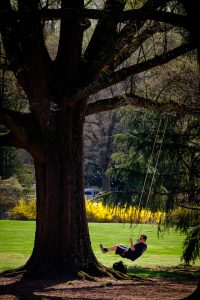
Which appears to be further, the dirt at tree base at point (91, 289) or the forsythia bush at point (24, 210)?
the forsythia bush at point (24, 210)

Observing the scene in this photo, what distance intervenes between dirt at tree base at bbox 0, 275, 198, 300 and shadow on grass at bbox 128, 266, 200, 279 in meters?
1.81

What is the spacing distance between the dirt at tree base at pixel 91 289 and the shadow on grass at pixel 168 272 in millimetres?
1806

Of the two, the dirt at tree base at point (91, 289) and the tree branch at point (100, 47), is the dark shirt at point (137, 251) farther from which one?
the tree branch at point (100, 47)

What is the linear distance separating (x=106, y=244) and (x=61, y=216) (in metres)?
9.83

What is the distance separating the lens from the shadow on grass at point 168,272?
564 inches

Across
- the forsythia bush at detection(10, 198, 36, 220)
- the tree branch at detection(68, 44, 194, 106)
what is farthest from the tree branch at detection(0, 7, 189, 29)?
the forsythia bush at detection(10, 198, 36, 220)

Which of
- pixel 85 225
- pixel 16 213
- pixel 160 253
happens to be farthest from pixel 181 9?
pixel 16 213

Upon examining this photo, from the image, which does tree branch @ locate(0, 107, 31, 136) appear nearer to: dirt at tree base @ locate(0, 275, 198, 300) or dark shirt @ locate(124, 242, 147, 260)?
dirt at tree base @ locate(0, 275, 198, 300)

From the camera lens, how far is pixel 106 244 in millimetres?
21844

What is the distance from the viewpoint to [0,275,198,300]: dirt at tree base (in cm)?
1002

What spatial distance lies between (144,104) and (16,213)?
25298mm

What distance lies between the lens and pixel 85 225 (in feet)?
41.4

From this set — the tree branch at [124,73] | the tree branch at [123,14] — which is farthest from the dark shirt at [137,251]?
the tree branch at [123,14]

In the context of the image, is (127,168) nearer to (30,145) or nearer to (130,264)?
(130,264)
